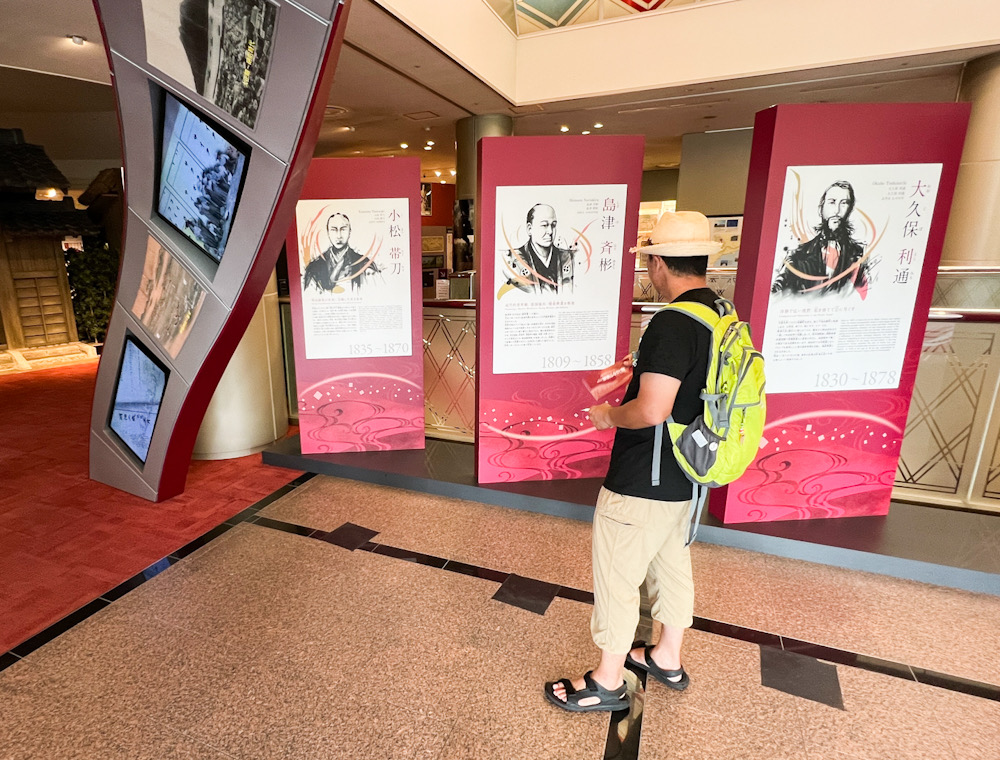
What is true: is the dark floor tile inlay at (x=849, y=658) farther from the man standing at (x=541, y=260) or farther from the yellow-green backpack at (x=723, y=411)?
the man standing at (x=541, y=260)

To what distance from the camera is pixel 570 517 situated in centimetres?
315

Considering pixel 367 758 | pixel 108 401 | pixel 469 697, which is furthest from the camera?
pixel 108 401

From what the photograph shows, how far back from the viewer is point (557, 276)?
3012 mm

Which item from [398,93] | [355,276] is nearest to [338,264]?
[355,276]

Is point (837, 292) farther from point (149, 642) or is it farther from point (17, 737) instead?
point (17, 737)

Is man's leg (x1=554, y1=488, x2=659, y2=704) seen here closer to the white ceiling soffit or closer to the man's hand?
the man's hand

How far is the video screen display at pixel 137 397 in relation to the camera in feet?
10.5

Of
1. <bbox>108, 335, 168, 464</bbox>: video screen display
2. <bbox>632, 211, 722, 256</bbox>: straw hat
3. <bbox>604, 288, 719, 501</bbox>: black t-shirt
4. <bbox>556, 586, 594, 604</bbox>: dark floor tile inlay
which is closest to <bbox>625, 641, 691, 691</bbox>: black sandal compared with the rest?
<bbox>556, 586, 594, 604</bbox>: dark floor tile inlay

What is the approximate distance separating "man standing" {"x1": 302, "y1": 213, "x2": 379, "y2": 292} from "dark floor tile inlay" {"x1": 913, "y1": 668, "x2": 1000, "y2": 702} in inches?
136

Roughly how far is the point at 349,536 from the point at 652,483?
6.54ft

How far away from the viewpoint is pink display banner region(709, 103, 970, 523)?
240 cm

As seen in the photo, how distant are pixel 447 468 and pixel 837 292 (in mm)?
2530

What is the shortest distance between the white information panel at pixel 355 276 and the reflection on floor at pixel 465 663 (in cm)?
142

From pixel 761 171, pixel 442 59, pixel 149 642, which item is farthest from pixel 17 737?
pixel 442 59
